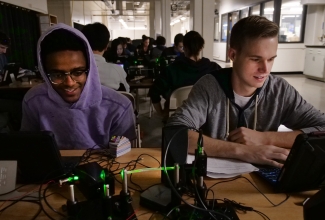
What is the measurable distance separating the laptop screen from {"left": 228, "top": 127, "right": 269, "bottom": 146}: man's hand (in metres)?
0.77

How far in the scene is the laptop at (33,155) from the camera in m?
0.90

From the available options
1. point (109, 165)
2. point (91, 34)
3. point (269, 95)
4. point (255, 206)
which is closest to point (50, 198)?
point (109, 165)

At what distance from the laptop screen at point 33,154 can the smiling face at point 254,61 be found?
935 mm

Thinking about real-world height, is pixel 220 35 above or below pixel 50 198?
above

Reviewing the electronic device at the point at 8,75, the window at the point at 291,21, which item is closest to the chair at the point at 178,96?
the electronic device at the point at 8,75

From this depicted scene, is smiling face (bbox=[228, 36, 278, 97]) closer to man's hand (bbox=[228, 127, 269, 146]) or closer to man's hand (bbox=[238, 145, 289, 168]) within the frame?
man's hand (bbox=[228, 127, 269, 146])

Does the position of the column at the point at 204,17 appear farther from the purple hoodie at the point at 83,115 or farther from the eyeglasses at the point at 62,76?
the eyeglasses at the point at 62,76

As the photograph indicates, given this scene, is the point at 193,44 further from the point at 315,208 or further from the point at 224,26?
the point at 224,26

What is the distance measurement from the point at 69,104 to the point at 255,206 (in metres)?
1.00

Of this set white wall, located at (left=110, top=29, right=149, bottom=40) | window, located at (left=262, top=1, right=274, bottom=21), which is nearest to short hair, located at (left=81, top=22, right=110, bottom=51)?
window, located at (left=262, top=1, right=274, bottom=21)

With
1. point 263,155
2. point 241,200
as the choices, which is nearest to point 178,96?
point 263,155

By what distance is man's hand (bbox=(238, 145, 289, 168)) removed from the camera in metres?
1.08

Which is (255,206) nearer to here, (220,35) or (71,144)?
(71,144)

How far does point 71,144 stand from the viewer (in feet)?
4.71
